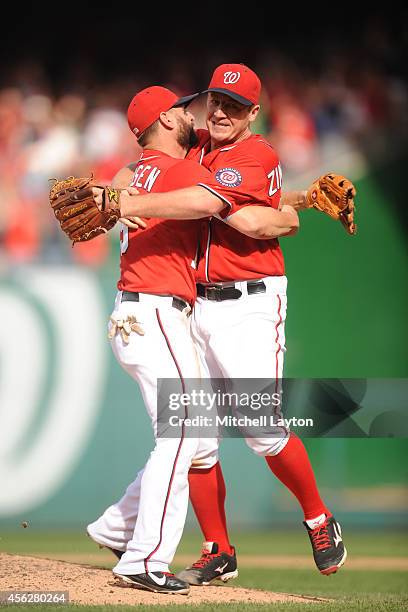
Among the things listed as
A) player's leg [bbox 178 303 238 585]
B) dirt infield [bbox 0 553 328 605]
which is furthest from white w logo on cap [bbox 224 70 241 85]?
dirt infield [bbox 0 553 328 605]

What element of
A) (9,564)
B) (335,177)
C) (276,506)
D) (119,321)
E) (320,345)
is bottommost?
(276,506)

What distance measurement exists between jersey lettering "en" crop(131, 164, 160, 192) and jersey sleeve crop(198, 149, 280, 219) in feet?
0.68

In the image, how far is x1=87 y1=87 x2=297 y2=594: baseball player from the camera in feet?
11.4

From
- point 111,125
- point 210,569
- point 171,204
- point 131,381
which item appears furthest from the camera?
point 111,125

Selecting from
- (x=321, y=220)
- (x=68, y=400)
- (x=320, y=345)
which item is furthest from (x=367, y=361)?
(x=68, y=400)

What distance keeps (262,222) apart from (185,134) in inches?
20.9

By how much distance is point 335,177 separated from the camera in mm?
3865

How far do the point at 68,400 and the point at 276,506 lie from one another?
1.68 meters

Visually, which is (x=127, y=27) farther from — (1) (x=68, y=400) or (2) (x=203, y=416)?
(2) (x=203, y=416)

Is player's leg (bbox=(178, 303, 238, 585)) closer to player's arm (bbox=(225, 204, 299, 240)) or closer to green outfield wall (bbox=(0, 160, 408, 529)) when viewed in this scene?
player's arm (bbox=(225, 204, 299, 240))

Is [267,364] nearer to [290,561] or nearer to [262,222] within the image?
[262,222]

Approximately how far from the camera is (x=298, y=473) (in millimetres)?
3787

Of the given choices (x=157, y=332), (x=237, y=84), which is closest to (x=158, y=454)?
(x=157, y=332)

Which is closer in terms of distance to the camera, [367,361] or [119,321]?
[119,321]
